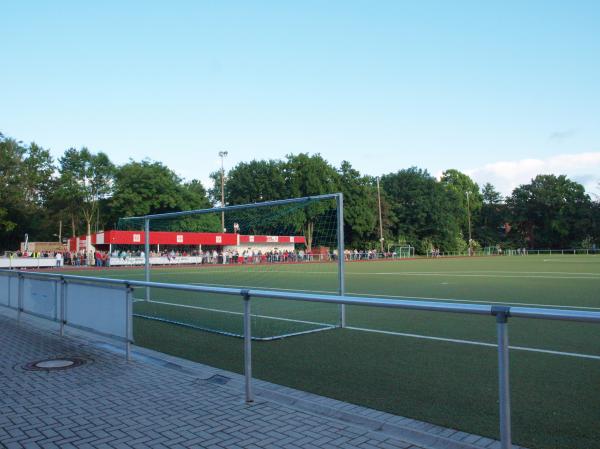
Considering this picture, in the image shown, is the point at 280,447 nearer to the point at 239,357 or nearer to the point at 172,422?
the point at 172,422

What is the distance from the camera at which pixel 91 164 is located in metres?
60.9

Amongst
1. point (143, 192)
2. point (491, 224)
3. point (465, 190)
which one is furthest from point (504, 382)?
point (465, 190)

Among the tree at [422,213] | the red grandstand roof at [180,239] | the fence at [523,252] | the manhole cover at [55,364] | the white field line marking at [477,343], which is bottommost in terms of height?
the fence at [523,252]

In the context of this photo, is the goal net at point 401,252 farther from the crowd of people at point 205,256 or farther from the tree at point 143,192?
the crowd of people at point 205,256

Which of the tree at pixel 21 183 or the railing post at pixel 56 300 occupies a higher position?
the tree at pixel 21 183

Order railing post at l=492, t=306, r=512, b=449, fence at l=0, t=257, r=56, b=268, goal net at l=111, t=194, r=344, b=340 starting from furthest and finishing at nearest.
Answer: fence at l=0, t=257, r=56, b=268, goal net at l=111, t=194, r=344, b=340, railing post at l=492, t=306, r=512, b=449

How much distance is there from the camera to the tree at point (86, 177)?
59500 millimetres

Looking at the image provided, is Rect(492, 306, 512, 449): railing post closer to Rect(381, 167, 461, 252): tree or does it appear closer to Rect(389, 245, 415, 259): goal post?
Rect(389, 245, 415, 259): goal post

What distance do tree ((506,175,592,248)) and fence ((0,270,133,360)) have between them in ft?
314

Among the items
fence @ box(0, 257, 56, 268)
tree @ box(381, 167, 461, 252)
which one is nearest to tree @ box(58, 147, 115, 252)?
fence @ box(0, 257, 56, 268)

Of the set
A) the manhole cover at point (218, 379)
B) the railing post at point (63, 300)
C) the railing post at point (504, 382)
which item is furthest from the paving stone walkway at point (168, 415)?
the railing post at point (63, 300)

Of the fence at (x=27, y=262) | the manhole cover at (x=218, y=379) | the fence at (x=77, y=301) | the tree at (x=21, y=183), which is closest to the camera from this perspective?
the manhole cover at (x=218, y=379)

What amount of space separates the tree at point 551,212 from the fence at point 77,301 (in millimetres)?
95792

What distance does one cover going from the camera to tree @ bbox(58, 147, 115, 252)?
195 ft
